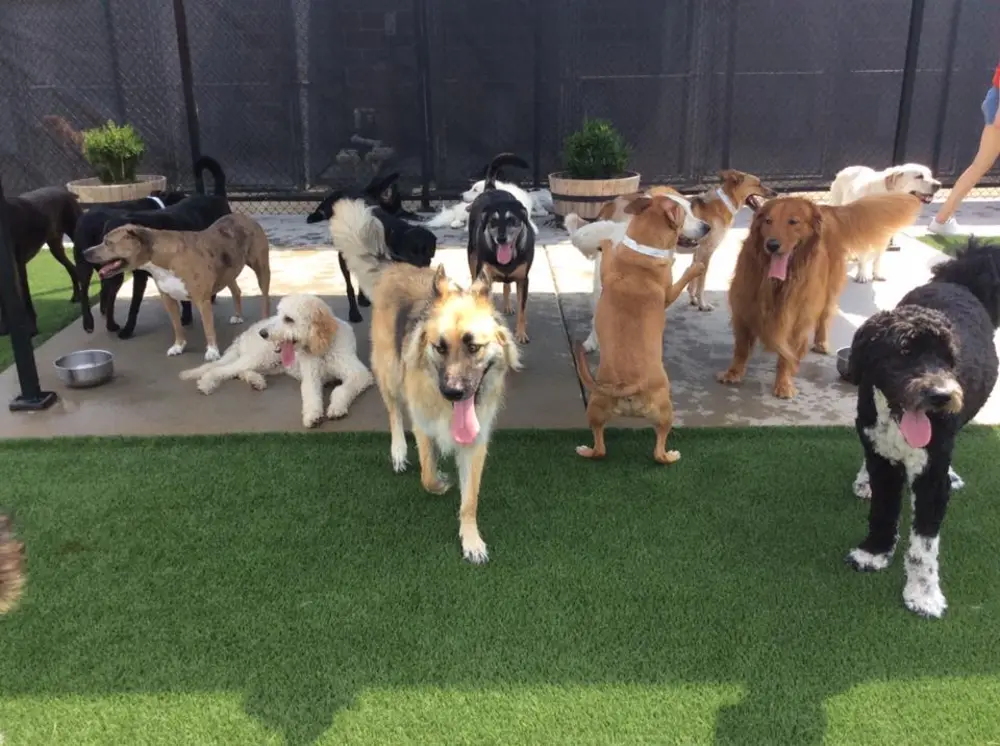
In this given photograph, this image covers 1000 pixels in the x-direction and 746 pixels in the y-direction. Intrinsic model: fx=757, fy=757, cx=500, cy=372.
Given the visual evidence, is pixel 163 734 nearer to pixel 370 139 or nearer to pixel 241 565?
pixel 241 565

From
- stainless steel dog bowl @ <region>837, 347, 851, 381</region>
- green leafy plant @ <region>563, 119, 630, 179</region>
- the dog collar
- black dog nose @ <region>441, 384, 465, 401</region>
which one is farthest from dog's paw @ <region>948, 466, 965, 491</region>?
green leafy plant @ <region>563, 119, 630, 179</region>

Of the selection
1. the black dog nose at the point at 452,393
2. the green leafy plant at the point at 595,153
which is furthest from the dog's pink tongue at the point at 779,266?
the green leafy plant at the point at 595,153

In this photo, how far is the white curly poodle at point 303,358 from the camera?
465 centimetres

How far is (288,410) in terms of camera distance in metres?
4.71

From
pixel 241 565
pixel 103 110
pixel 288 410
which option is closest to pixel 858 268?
pixel 288 410

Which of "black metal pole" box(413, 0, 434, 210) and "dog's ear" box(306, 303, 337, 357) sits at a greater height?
"black metal pole" box(413, 0, 434, 210)

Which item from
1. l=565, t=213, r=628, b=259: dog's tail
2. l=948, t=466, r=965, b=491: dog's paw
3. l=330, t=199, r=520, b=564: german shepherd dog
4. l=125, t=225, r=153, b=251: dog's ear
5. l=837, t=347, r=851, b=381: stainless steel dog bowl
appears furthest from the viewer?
l=565, t=213, r=628, b=259: dog's tail

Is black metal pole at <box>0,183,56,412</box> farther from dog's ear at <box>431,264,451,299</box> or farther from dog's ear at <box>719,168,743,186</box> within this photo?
dog's ear at <box>719,168,743,186</box>

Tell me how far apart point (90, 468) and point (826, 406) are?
4187 millimetres

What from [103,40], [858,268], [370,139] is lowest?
[858,268]

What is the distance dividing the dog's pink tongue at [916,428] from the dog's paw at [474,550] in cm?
171

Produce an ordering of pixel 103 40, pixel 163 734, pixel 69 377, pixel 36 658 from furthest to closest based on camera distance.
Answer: pixel 103 40
pixel 69 377
pixel 36 658
pixel 163 734

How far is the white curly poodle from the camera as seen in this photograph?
183 inches

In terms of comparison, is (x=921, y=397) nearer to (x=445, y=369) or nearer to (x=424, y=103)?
(x=445, y=369)
